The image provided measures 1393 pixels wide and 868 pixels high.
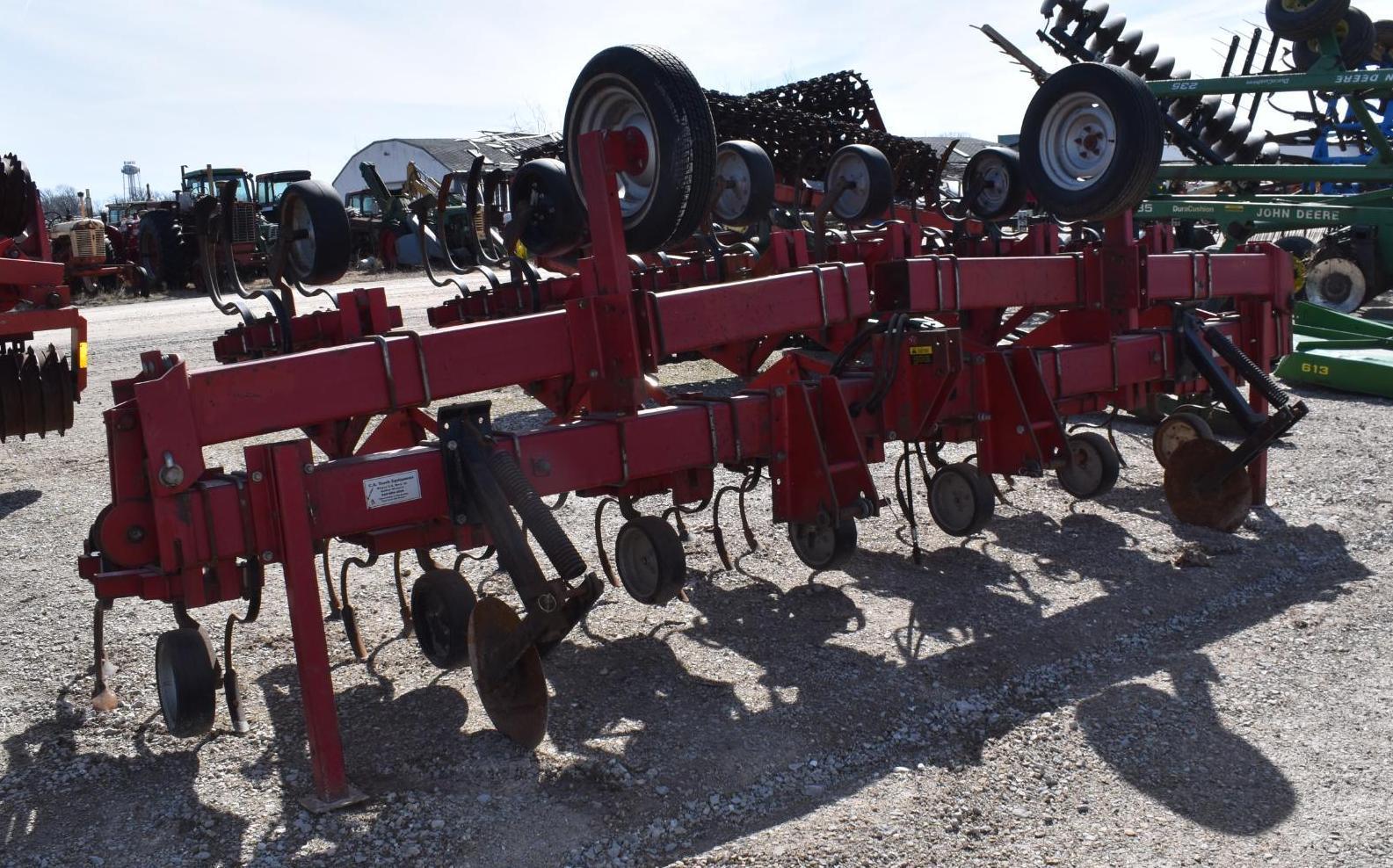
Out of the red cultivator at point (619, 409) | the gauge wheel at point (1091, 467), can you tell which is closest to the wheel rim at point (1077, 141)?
the red cultivator at point (619, 409)

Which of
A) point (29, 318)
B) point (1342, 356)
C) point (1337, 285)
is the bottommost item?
point (1342, 356)

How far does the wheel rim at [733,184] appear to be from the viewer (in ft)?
23.7

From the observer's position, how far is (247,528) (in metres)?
3.34

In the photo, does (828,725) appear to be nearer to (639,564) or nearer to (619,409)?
(639,564)

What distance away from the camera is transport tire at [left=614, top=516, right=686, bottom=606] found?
427 cm

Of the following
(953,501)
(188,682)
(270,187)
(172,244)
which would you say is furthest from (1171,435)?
(270,187)

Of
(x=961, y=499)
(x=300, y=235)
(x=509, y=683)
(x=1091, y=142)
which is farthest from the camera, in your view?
(x=961, y=499)

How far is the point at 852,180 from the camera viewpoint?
286 inches

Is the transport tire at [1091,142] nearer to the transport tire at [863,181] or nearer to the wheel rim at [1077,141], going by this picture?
the wheel rim at [1077,141]

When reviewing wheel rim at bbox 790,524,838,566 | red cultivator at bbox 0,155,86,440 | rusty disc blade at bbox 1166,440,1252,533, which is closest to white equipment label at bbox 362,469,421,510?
wheel rim at bbox 790,524,838,566

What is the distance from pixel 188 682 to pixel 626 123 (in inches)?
89.1

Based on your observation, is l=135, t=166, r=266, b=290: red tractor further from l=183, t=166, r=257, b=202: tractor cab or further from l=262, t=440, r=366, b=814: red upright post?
l=262, t=440, r=366, b=814: red upright post

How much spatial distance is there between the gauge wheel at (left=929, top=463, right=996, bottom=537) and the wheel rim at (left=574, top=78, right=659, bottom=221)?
1.94 metres

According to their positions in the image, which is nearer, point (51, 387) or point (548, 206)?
point (548, 206)
